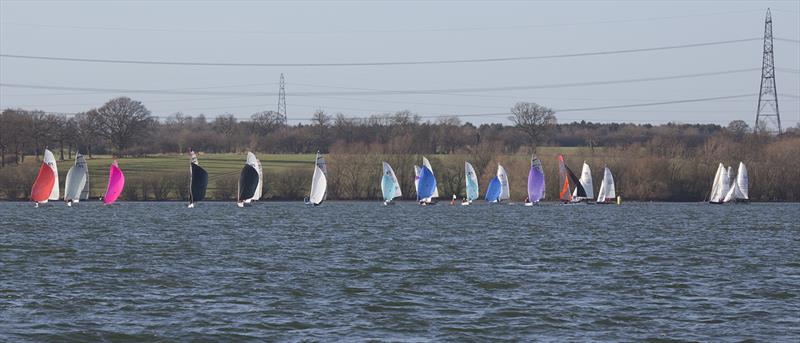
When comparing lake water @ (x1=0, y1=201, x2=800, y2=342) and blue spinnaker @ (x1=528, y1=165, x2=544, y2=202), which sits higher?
blue spinnaker @ (x1=528, y1=165, x2=544, y2=202)

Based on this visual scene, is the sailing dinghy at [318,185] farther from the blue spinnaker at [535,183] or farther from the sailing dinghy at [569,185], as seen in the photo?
the sailing dinghy at [569,185]

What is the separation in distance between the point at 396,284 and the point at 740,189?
95358 millimetres

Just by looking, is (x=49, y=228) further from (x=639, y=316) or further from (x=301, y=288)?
(x=639, y=316)

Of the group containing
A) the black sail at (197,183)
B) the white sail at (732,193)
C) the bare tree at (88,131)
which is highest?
the bare tree at (88,131)

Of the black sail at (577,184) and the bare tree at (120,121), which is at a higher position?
the bare tree at (120,121)

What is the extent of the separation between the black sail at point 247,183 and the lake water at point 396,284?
36.5 m

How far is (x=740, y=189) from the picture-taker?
410ft

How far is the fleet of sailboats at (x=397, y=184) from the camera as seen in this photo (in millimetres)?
106375

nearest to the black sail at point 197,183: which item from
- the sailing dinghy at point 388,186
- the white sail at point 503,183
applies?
the sailing dinghy at point 388,186

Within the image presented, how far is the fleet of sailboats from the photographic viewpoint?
349 ft

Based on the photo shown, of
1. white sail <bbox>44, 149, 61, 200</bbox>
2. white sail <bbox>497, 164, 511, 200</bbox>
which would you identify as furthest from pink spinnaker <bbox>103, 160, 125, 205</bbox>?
white sail <bbox>497, 164, 511, 200</bbox>

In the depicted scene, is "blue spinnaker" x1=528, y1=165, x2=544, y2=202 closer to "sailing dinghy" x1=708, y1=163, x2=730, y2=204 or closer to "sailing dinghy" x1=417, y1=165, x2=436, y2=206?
"sailing dinghy" x1=417, y1=165, x2=436, y2=206

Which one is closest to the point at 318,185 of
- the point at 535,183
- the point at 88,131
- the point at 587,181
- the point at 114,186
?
the point at 114,186

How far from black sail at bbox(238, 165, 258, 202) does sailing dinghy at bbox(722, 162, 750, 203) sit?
49.8m
